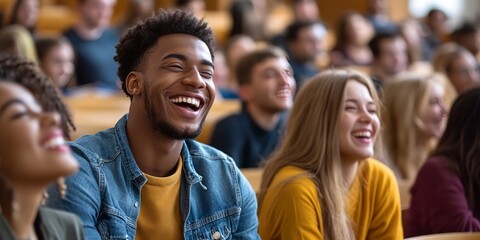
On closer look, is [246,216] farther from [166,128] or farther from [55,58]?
[55,58]

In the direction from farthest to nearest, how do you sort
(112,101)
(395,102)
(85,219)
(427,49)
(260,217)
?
(427,49) → (112,101) → (395,102) → (260,217) → (85,219)

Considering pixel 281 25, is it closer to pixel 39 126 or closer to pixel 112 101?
pixel 112 101

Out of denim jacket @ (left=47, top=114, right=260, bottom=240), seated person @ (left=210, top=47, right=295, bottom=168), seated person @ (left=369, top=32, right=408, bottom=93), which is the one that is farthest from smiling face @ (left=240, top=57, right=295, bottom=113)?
seated person @ (left=369, top=32, right=408, bottom=93)

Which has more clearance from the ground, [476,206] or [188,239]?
[188,239]

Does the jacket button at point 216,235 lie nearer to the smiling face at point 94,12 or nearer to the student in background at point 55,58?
the student in background at point 55,58

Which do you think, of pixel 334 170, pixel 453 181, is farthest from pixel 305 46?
pixel 334 170

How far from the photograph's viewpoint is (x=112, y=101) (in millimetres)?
4918

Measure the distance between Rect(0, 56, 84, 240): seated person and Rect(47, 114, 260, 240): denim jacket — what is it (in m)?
0.39

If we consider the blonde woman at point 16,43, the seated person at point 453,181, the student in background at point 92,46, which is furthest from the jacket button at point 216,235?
the student in background at point 92,46

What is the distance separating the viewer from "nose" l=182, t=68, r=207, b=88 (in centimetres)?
210

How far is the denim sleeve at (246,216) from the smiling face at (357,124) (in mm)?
544

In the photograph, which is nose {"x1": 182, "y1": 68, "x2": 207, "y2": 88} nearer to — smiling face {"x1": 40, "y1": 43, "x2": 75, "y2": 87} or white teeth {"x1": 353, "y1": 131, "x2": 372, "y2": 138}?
white teeth {"x1": 353, "y1": 131, "x2": 372, "y2": 138}

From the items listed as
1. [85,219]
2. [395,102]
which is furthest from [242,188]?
[395,102]

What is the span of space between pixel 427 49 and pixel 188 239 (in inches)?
288
